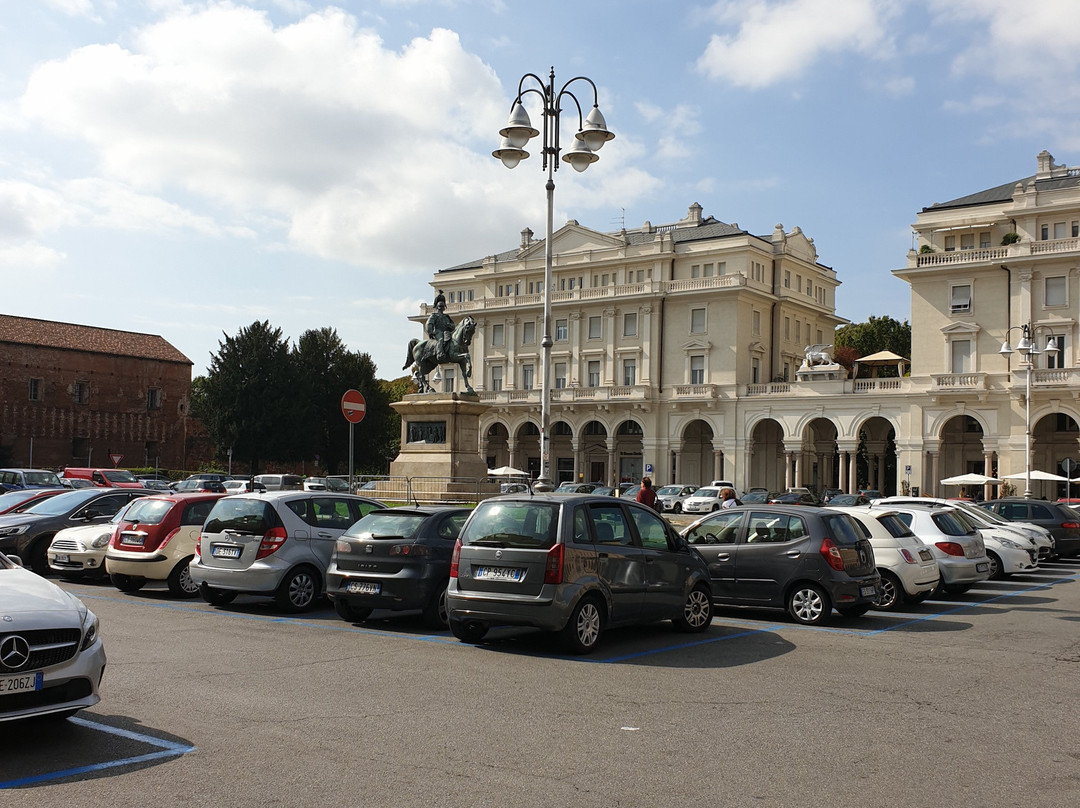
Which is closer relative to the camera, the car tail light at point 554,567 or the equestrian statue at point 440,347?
the car tail light at point 554,567

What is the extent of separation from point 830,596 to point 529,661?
15.8 ft

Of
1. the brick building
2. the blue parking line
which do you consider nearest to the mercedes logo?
the blue parking line

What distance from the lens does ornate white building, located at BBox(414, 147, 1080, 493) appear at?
5859cm

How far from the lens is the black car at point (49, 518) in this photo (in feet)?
59.4

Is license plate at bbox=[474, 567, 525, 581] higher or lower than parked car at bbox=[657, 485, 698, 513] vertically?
higher

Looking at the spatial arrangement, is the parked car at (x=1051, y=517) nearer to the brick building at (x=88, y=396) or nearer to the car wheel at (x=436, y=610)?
the car wheel at (x=436, y=610)

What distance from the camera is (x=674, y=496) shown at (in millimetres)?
54562

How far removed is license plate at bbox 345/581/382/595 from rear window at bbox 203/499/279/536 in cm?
192

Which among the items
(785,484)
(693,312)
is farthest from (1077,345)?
(693,312)

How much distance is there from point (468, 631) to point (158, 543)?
6.35 m

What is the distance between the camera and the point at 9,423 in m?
72.2

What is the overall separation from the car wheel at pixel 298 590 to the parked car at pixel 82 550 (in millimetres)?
4575

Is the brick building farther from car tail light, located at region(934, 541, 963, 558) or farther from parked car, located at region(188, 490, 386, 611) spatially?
car tail light, located at region(934, 541, 963, 558)

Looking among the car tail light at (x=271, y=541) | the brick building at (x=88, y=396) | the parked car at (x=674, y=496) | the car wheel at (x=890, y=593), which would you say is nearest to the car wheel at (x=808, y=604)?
the car wheel at (x=890, y=593)
